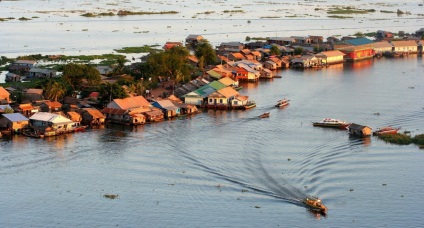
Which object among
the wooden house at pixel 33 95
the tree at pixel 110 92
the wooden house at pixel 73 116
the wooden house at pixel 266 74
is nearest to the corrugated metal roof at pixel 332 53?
the wooden house at pixel 266 74

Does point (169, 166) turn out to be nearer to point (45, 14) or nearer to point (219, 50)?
point (219, 50)

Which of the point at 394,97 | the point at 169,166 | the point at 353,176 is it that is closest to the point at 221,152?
the point at 169,166

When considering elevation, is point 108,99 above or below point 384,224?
above

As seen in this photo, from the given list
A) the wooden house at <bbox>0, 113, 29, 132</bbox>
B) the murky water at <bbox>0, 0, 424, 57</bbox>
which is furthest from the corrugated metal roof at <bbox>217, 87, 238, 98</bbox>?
the murky water at <bbox>0, 0, 424, 57</bbox>

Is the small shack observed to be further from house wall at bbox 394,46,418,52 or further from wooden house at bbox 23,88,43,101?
house wall at bbox 394,46,418,52

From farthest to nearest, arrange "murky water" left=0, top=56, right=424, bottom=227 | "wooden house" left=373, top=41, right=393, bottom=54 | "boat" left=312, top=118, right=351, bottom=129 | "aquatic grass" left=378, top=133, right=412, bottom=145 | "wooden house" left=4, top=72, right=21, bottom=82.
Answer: "wooden house" left=373, top=41, right=393, bottom=54 < "wooden house" left=4, top=72, right=21, bottom=82 < "boat" left=312, top=118, right=351, bottom=129 < "aquatic grass" left=378, top=133, right=412, bottom=145 < "murky water" left=0, top=56, right=424, bottom=227

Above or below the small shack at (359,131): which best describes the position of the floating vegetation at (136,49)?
above

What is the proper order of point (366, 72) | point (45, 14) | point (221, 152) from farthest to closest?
point (45, 14) < point (366, 72) < point (221, 152)

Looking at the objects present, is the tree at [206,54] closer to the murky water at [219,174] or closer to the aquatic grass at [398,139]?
the murky water at [219,174]
